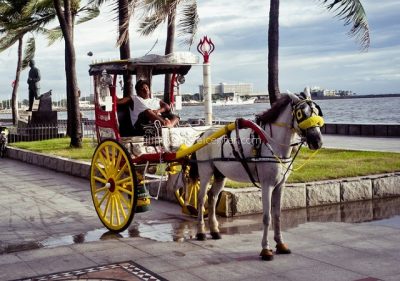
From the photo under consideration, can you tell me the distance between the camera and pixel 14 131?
3092 centimetres

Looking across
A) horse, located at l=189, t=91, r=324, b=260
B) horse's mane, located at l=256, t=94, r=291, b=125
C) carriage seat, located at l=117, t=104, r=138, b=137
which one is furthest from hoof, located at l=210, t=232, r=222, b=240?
carriage seat, located at l=117, t=104, r=138, b=137

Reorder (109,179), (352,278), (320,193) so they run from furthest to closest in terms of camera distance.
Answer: (320,193), (109,179), (352,278)

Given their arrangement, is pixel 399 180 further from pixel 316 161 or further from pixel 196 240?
pixel 196 240

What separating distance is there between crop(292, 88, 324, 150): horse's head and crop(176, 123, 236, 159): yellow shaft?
95 centimetres

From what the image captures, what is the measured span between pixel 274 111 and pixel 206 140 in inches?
47.8

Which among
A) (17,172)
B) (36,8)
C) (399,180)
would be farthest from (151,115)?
(36,8)

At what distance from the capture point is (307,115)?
6816 mm

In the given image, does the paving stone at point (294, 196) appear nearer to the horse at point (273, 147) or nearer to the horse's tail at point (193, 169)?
the horse's tail at point (193, 169)

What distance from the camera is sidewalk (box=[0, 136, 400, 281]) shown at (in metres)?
6.51

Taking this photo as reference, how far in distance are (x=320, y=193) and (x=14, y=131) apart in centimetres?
2386

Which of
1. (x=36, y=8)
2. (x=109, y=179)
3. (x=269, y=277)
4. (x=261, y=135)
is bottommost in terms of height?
(x=269, y=277)

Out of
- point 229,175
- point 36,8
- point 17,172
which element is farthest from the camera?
point 36,8

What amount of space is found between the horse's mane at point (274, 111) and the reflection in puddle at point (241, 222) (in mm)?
2132

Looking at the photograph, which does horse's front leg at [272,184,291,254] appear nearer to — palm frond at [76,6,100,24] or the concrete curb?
the concrete curb
